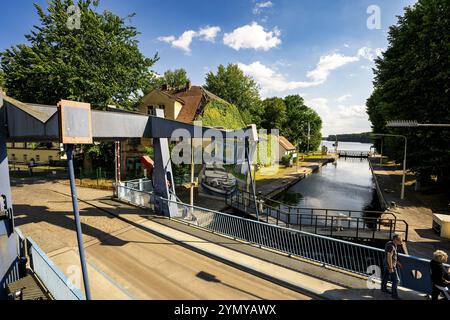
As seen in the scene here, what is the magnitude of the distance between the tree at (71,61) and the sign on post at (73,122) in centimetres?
2005

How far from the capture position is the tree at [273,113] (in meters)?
53.5

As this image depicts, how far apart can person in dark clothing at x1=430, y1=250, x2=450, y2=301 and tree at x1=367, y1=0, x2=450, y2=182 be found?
49.8 feet

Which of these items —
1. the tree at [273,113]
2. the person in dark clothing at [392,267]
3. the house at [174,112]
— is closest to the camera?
the person in dark clothing at [392,267]

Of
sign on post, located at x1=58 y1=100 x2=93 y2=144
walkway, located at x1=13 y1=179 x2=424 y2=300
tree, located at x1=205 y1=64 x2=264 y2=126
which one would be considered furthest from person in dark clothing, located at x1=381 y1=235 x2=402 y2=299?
tree, located at x1=205 y1=64 x2=264 y2=126

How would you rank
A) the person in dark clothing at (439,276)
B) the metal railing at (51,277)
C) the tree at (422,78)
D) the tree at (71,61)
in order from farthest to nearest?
the tree at (71,61) → the tree at (422,78) → the person in dark clothing at (439,276) → the metal railing at (51,277)

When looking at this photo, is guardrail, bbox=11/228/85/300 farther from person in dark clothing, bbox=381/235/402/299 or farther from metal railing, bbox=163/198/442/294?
person in dark clothing, bbox=381/235/402/299

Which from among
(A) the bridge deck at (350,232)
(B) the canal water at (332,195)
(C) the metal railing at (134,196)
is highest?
(C) the metal railing at (134,196)

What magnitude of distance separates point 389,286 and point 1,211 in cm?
Answer: 1025

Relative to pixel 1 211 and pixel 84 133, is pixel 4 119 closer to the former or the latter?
pixel 1 211

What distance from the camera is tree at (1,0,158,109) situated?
20531 mm

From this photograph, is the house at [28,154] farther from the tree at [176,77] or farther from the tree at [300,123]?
the tree at [300,123]

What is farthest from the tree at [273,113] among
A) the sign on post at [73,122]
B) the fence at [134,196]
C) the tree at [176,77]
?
the sign on post at [73,122]

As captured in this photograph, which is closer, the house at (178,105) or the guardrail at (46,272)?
the guardrail at (46,272)
